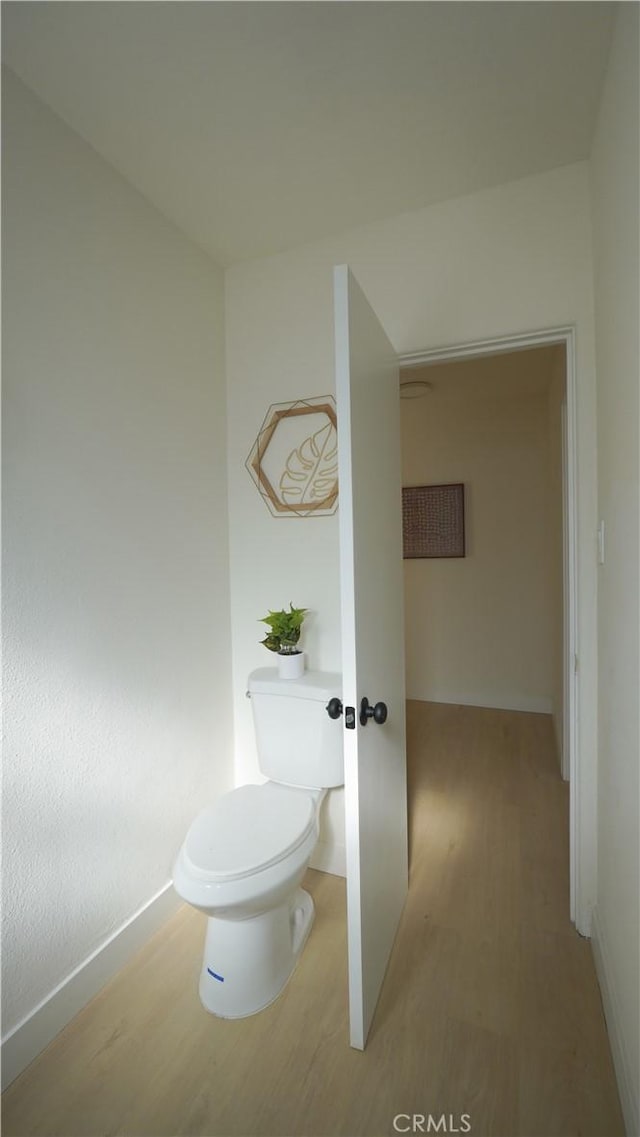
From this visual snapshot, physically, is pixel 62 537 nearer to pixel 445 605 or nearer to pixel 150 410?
pixel 150 410

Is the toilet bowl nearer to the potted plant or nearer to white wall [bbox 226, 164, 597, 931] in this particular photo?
the potted plant

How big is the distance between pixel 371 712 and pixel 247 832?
0.55 meters

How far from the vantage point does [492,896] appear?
177cm

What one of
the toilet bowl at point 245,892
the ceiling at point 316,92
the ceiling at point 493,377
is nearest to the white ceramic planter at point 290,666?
the toilet bowl at point 245,892

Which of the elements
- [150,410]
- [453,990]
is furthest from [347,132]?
[453,990]

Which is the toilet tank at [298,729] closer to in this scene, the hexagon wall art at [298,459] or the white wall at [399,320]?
the white wall at [399,320]

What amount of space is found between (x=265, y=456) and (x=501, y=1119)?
6.50 ft

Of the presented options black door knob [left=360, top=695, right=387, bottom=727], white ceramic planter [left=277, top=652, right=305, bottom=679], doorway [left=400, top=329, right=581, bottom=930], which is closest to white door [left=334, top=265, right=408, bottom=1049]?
black door knob [left=360, top=695, right=387, bottom=727]

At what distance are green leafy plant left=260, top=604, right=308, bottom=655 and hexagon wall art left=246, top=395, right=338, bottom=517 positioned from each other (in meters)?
0.39

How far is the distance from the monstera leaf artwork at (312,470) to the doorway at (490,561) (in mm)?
1632

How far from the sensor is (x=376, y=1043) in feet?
4.11

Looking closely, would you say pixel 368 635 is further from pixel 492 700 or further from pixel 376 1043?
pixel 492 700

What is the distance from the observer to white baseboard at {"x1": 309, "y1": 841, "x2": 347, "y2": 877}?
1.93 metres

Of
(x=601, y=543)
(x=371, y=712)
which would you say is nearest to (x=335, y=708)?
(x=371, y=712)
